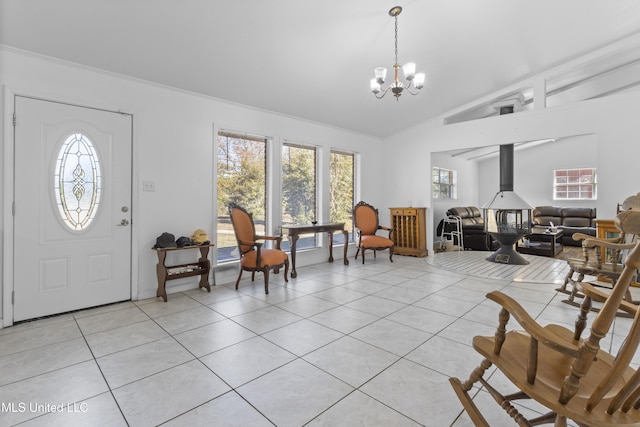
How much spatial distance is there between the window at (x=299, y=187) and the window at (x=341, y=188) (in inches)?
17.8

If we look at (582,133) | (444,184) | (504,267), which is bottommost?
(504,267)

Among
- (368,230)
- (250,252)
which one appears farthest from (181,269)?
(368,230)

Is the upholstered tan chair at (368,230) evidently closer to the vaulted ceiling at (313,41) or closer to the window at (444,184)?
→ the vaulted ceiling at (313,41)

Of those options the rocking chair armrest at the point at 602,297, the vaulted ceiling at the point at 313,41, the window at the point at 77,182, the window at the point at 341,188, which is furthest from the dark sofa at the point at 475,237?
the window at the point at 77,182

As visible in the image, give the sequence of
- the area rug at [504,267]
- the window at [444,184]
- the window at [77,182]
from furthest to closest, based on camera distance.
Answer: the window at [444,184] → the area rug at [504,267] → the window at [77,182]

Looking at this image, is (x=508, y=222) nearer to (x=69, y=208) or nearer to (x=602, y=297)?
(x=602, y=297)

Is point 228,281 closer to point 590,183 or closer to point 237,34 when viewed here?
point 237,34

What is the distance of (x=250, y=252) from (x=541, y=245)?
6.22 metres

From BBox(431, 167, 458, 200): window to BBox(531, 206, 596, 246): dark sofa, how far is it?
227cm

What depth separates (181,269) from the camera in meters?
3.79

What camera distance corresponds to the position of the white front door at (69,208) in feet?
9.36

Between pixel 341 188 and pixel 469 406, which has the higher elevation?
pixel 341 188

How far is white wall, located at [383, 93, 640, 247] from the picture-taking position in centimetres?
428

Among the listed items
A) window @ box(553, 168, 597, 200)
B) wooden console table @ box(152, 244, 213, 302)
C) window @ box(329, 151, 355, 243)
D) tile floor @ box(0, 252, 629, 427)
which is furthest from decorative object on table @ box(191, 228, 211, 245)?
window @ box(553, 168, 597, 200)
